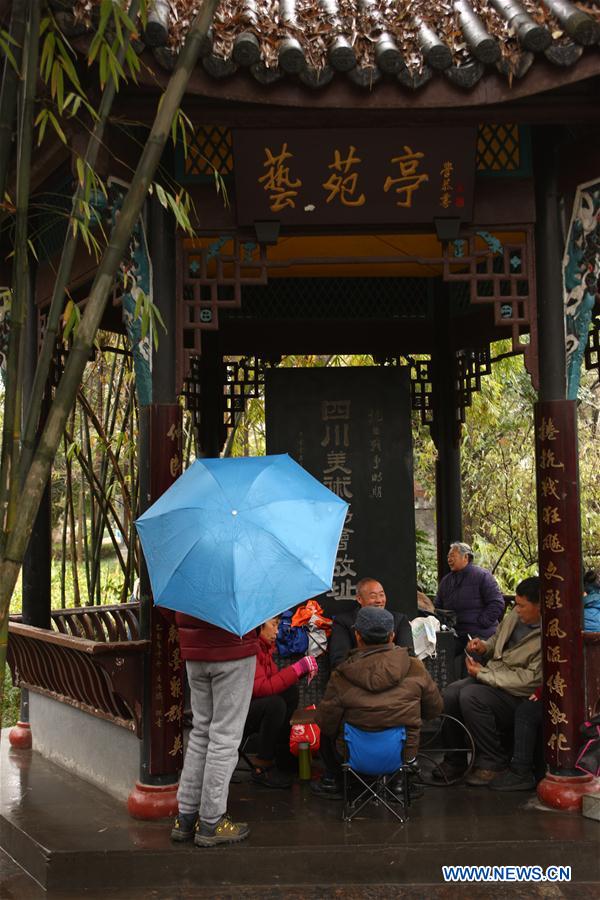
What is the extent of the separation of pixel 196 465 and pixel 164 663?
1.11 metres

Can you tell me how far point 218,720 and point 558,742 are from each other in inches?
67.7

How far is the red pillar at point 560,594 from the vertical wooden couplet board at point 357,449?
149 centimetres

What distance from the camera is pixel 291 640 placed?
5496mm

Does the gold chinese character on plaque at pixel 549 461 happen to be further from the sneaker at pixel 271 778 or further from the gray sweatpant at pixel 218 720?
the sneaker at pixel 271 778

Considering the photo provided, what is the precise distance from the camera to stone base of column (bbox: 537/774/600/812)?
4.64 meters

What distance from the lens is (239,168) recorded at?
4.77m

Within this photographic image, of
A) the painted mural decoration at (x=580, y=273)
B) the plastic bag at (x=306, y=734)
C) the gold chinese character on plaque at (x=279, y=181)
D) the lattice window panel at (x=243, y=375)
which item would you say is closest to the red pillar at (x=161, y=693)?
the plastic bag at (x=306, y=734)

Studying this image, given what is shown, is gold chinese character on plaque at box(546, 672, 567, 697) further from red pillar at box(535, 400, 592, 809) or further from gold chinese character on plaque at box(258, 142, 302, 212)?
gold chinese character on plaque at box(258, 142, 302, 212)

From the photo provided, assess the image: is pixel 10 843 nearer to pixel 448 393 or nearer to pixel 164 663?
pixel 164 663

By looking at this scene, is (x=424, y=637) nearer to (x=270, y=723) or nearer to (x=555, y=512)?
(x=270, y=723)

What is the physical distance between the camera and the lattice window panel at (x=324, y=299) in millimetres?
7312

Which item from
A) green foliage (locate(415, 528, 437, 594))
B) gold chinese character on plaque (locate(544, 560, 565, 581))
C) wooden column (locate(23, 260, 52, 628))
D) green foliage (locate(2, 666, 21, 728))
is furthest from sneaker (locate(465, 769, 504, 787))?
green foliage (locate(415, 528, 437, 594))

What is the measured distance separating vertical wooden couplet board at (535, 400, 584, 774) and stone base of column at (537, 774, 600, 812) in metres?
0.05

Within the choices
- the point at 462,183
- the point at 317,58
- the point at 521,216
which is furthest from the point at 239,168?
the point at 521,216
